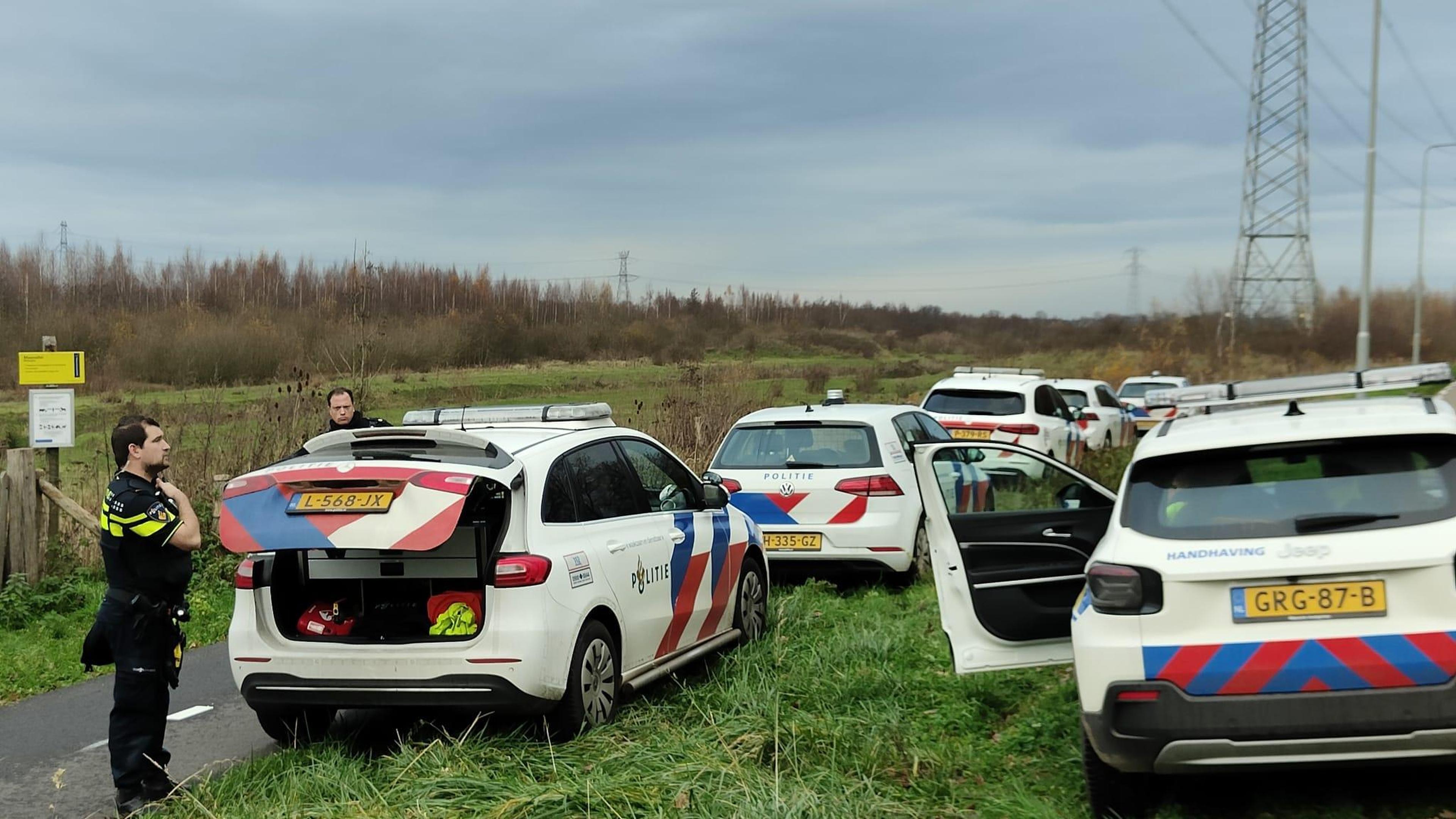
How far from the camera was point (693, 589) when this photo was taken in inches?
296

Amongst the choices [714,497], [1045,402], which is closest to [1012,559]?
[714,497]

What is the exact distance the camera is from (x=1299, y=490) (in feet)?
14.8

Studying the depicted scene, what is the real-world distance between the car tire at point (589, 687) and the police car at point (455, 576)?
1cm

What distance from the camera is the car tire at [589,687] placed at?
597cm

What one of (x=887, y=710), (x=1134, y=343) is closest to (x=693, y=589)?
(x=887, y=710)

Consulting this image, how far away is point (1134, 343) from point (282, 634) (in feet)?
148

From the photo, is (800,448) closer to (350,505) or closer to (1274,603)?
(350,505)

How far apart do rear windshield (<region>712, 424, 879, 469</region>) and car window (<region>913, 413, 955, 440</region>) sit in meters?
1.36

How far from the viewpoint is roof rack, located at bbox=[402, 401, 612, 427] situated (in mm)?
7379

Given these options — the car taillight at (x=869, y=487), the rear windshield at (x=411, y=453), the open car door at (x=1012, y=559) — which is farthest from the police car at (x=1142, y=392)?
the rear windshield at (x=411, y=453)

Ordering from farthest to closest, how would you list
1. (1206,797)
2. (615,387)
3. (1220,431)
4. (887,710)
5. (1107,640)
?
(615,387) < (887,710) < (1206,797) < (1220,431) < (1107,640)

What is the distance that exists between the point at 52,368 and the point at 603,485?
6927 millimetres

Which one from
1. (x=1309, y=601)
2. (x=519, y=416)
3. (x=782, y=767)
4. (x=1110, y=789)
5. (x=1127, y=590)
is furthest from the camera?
(x=519, y=416)

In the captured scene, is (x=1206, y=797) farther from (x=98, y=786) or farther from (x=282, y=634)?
(x=98, y=786)
